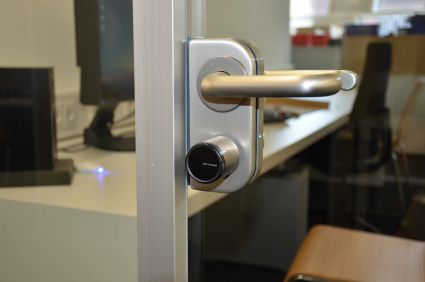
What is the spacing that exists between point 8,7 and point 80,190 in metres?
0.40

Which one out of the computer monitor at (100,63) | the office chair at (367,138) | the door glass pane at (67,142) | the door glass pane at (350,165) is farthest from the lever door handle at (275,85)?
the office chair at (367,138)

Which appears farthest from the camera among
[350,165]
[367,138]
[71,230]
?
[350,165]

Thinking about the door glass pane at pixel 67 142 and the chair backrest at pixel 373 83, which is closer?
the door glass pane at pixel 67 142

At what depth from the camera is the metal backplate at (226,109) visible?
0.45 m

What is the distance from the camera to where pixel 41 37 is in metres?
1.02

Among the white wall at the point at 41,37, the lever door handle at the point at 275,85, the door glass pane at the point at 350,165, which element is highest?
the white wall at the point at 41,37

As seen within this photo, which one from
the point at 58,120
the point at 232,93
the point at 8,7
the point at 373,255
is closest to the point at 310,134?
the point at 373,255

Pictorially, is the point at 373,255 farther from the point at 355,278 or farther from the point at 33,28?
the point at 33,28

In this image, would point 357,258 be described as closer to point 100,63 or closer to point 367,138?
point 100,63

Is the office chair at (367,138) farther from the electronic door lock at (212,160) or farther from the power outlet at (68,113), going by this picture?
the electronic door lock at (212,160)

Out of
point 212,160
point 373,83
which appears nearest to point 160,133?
point 212,160

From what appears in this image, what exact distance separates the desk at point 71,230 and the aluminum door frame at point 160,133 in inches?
4.9

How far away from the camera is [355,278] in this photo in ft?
3.35

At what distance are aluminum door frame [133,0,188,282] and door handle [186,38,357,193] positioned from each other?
1cm
